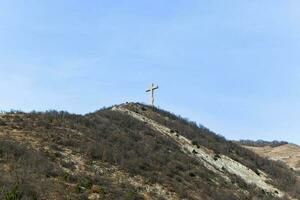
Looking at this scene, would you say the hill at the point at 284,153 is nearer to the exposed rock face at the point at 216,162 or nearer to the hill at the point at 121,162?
the hill at the point at 121,162

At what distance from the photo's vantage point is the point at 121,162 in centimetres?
2983

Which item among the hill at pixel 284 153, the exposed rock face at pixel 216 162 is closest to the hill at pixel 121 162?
the exposed rock face at pixel 216 162

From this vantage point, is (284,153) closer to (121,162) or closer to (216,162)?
(216,162)

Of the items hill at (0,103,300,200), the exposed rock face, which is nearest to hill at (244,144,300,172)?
hill at (0,103,300,200)

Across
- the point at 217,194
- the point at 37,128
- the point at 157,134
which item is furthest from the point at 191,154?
the point at 37,128

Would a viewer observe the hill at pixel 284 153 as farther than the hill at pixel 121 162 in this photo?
Yes

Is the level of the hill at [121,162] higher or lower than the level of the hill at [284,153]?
lower

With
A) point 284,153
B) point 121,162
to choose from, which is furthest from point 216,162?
point 284,153

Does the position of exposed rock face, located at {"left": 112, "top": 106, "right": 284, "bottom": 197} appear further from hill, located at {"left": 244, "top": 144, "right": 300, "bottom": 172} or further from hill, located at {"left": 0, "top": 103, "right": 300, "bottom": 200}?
hill, located at {"left": 244, "top": 144, "right": 300, "bottom": 172}

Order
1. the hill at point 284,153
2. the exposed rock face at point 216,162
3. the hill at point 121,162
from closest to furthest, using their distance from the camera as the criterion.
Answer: the hill at point 121,162, the exposed rock face at point 216,162, the hill at point 284,153

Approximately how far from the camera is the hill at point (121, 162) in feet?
77.8

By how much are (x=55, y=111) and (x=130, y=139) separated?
19.7 feet

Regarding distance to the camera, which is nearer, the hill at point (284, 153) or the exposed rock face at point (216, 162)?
the exposed rock face at point (216, 162)

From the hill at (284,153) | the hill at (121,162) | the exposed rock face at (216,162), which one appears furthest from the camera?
the hill at (284,153)
